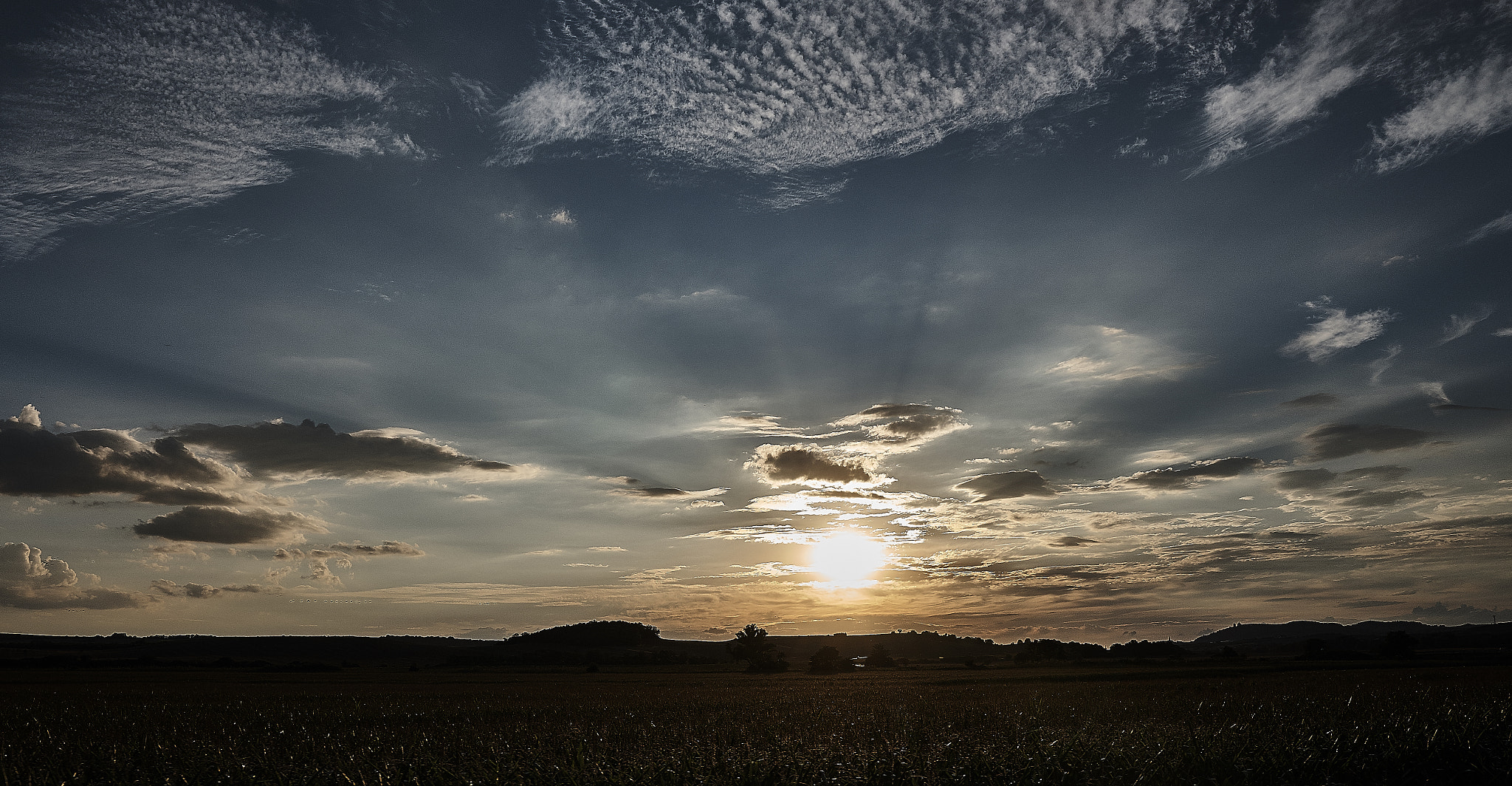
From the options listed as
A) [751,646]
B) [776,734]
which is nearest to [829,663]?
[751,646]

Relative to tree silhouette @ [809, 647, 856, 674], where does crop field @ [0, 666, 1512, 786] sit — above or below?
above

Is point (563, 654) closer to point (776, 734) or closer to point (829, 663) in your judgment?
point (829, 663)

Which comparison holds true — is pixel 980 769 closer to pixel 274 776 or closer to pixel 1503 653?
pixel 274 776

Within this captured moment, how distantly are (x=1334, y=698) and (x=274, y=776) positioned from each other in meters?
35.8

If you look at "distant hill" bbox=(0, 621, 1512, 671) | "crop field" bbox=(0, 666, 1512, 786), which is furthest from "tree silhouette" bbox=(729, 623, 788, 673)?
"crop field" bbox=(0, 666, 1512, 786)

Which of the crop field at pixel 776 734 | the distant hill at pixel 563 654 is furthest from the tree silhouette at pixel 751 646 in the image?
the crop field at pixel 776 734

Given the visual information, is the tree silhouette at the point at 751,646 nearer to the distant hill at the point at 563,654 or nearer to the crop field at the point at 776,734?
the distant hill at the point at 563,654

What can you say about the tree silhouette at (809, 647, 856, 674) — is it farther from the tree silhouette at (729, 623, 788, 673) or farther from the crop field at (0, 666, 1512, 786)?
the crop field at (0, 666, 1512, 786)

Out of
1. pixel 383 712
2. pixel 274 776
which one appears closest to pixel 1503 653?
pixel 383 712

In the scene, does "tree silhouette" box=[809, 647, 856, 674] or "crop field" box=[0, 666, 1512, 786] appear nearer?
"crop field" box=[0, 666, 1512, 786]

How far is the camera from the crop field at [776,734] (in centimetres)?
922

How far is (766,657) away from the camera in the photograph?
371 ft

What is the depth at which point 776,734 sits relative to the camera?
18453mm

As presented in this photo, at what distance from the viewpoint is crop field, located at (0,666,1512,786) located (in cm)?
922
